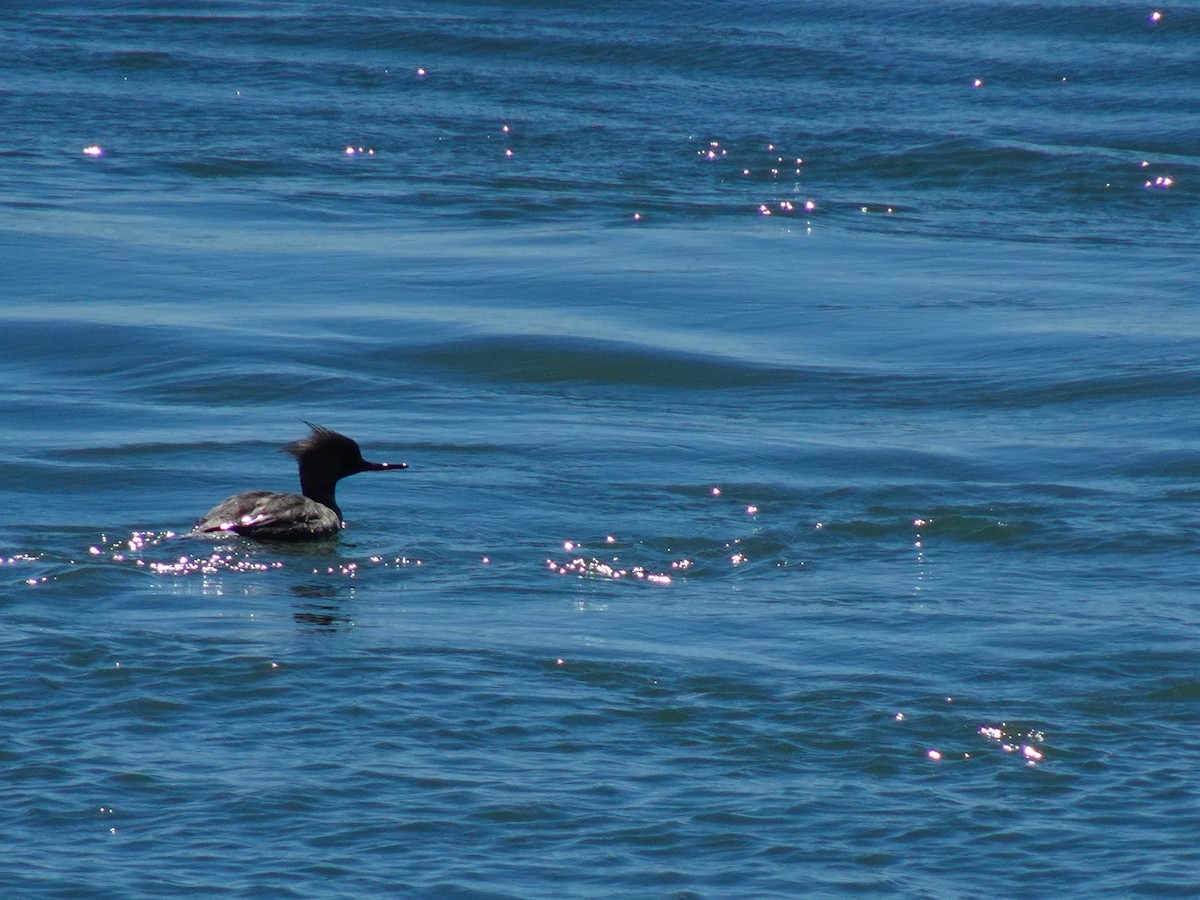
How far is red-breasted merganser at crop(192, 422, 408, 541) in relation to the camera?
876 centimetres

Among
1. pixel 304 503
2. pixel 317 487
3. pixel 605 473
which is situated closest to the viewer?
pixel 304 503

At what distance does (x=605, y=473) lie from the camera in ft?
33.3

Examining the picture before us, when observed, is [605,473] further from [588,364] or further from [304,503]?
[588,364]

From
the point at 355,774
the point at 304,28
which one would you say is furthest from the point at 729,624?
the point at 304,28

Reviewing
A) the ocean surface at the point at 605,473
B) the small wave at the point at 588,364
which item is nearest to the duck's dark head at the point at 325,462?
the ocean surface at the point at 605,473

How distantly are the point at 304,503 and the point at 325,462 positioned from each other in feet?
1.70

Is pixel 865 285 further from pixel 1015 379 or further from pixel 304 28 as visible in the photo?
pixel 304 28

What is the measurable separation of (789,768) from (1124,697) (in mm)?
1420

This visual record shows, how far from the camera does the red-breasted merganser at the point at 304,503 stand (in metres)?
8.76

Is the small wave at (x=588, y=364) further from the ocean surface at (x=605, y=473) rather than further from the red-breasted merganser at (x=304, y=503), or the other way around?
the red-breasted merganser at (x=304, y=503)

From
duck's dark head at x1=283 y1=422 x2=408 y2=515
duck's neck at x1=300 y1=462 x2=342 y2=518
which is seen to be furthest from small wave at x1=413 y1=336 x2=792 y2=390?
duck's neck at x1=300 y1=462 x2=342 y2=518

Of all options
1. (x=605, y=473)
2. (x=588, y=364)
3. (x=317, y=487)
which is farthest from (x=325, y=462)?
(x=588, y=364)

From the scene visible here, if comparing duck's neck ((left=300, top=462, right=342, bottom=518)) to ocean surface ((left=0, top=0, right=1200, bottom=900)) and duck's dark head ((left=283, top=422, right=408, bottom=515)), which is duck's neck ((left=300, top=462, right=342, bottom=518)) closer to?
duck's dark head ((left=283, top=422, right=408, bottom=515))

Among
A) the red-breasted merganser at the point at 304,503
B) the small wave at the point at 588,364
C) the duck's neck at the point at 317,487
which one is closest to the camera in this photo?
the red-breasted merganser at the point at 304,503
